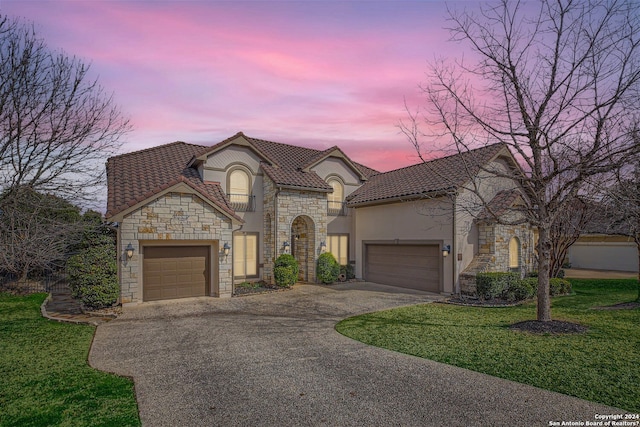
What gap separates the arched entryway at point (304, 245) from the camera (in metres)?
19.2

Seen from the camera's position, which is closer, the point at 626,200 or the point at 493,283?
the point at 626,200

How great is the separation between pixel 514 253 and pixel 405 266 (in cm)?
499

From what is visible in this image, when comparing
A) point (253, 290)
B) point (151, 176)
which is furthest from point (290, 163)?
point (253, 290)

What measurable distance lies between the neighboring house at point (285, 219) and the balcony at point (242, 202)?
5cm

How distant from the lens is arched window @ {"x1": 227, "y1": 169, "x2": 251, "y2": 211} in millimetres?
18016

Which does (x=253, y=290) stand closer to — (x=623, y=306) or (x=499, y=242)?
(x=499, y=242)

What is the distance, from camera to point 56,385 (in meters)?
6.15

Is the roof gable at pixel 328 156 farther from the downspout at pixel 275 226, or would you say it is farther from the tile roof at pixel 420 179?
the downspout at pixel 275 226

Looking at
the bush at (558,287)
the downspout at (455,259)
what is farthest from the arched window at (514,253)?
the downspout at (455,259)

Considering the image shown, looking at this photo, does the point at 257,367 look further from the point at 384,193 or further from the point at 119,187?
the point at 384,193

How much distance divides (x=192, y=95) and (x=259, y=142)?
10015 millimetres

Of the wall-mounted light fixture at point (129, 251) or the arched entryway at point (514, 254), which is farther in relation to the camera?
the arched entryway at point (514, 254)

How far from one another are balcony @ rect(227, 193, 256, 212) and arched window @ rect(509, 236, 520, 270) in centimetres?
1247

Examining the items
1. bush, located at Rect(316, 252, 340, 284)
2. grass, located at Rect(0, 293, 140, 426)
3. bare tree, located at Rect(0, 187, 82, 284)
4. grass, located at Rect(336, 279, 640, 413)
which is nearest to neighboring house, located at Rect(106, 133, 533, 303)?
bush, located at Rect(316, 252, 340, 284)
